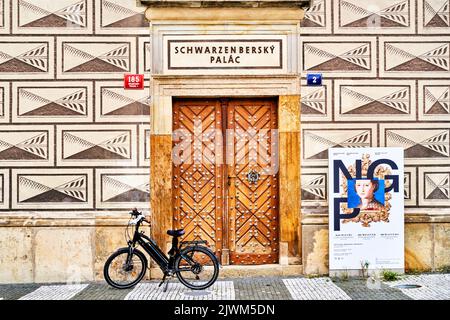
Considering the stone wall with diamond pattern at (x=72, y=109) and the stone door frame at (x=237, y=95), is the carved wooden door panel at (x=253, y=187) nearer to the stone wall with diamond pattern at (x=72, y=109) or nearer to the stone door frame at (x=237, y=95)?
the stone door frame at (x=237, y=95)

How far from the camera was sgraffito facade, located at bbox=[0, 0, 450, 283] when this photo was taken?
965 cm

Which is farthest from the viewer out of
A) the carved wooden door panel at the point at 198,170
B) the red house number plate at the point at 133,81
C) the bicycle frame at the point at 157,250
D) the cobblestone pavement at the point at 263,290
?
the carved wooden door panel at the point at 198,170

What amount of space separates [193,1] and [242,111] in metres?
1.82

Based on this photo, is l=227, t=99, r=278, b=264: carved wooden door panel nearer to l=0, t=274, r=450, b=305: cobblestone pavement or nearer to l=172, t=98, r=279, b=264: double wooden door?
l=172, t=98, r=279, b=264: double wooden door

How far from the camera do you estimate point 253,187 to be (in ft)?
32.5

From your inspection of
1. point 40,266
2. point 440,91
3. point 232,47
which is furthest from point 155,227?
point 440,91

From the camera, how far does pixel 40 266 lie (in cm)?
951

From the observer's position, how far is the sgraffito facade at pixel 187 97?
965 centimetres

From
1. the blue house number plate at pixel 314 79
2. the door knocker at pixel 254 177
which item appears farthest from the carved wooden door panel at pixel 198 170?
the blue house number plate at pixel 314 79

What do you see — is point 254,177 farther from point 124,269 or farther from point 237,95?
point 124,269

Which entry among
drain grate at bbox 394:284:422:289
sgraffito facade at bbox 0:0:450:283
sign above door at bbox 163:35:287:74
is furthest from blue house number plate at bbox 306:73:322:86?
drain grate at bbox 394:284:422:289

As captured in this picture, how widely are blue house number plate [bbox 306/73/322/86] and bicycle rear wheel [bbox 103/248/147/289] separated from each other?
11.7 ft

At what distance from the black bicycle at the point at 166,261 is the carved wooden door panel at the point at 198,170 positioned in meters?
0.68

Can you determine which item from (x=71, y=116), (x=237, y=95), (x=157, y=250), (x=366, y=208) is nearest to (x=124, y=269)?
(x=157, y=250)
